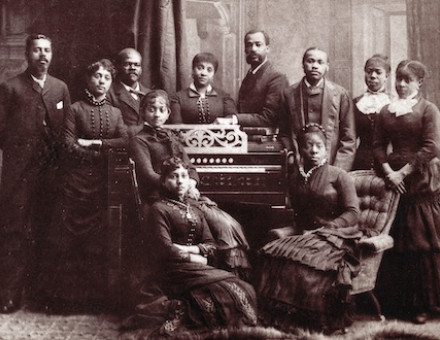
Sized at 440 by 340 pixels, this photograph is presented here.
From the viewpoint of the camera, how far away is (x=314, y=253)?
17.4 feet

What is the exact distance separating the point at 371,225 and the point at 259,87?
1247 millimetres

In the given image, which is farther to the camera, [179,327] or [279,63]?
[279,63]

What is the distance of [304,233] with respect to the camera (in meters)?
5.45

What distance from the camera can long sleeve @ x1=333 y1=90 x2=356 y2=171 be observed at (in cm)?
565

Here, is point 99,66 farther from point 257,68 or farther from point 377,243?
point 377,243

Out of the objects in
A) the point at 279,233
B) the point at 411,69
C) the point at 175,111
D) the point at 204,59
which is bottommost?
the point at 279,233

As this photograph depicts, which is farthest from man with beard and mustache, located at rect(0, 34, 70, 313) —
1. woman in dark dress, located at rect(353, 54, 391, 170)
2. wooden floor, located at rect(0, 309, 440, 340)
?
woman in dark dress, located at rect(353, 54, 391, 170)

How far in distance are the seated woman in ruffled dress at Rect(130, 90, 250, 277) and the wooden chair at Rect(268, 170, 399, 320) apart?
261 mm

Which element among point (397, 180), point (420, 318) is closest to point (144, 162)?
point (397, 180)

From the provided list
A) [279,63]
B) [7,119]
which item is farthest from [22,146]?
[279,63]

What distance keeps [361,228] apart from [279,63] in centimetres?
130

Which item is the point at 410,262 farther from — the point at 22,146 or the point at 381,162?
the point at 22,146

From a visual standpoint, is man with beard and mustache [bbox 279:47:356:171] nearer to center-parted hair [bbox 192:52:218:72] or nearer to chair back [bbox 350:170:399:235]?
chair back [bbox 350:170:399:235]

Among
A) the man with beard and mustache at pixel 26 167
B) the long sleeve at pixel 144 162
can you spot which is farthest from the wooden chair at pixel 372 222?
the man with beard and mustache at pixel 26 167
